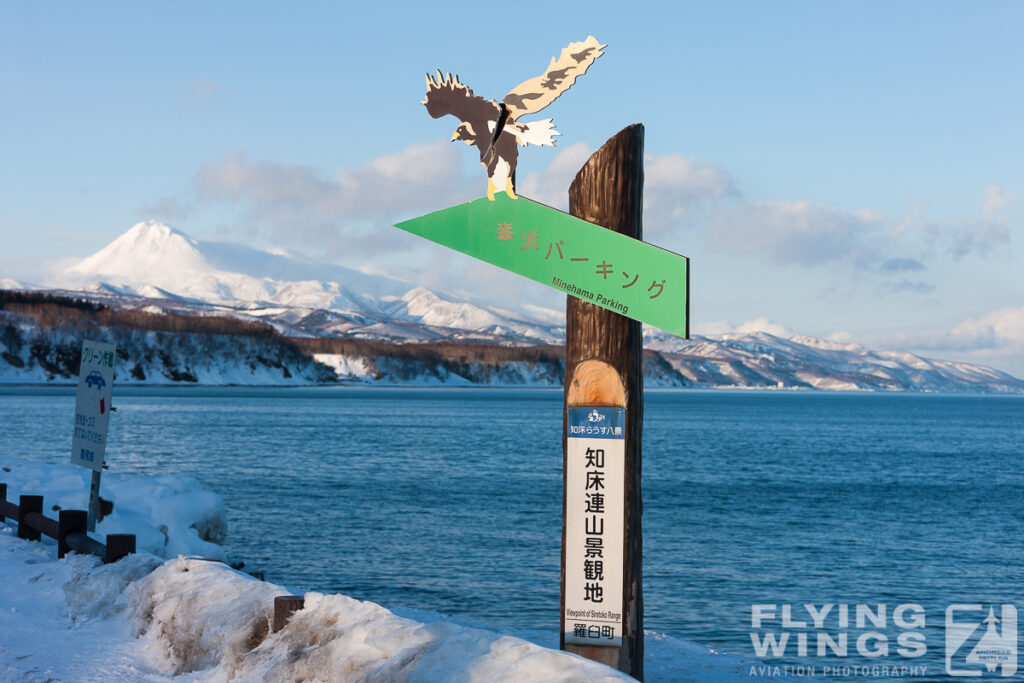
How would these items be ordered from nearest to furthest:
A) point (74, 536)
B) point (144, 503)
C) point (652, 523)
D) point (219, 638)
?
point (219, 638), point (74, 536), point (144, 503), point (652, 523)

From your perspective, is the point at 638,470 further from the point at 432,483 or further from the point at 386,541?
the point at 432,483

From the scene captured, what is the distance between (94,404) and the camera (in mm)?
10992

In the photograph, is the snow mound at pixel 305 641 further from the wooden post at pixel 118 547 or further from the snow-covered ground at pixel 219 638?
the wooden post at pixel 118 547

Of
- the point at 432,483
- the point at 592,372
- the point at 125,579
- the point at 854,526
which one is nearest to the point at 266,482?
the point at 432,483

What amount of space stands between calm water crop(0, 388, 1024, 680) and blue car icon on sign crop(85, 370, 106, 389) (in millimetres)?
7070

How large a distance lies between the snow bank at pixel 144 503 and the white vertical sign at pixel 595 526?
10.2 m

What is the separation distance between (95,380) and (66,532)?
2.10m

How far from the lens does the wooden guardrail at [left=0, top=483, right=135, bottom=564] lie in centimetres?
886

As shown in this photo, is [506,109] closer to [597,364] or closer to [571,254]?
[571,254]

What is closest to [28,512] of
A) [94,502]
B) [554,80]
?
[94,502]

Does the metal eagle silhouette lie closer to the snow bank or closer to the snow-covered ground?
the snow-covered ground

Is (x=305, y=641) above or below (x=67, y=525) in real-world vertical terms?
below

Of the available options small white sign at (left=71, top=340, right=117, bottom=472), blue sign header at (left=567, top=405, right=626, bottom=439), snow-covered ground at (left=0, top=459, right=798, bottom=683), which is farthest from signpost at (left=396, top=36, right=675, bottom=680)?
small white sign at (left=71, top=340, right=117, bottom=472)

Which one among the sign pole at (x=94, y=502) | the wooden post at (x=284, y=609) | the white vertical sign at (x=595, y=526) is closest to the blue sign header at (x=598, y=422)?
the white vertical sign at (x=595, y=526)
